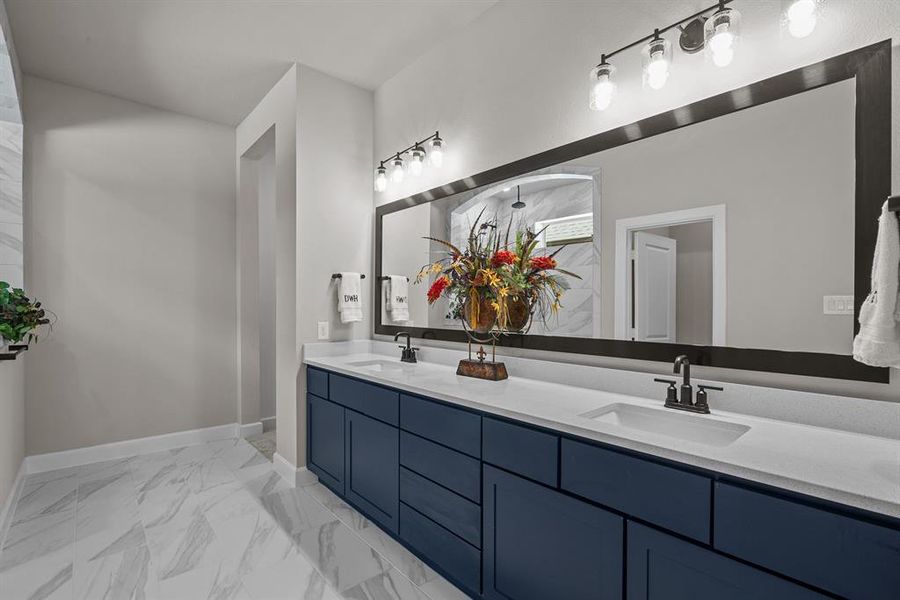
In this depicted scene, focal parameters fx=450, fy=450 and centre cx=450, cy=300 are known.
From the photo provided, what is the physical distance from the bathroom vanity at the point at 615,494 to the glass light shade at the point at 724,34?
1.18 meters

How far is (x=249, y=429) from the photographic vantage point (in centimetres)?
397

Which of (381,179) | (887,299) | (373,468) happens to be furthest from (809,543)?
(381,179)

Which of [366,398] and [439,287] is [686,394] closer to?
[439,287]

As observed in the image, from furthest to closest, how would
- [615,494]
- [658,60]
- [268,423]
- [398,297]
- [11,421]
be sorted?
1. [268,423]
2. [398,297]
3. [11,421]
4. [658,60]
5. [615,494]

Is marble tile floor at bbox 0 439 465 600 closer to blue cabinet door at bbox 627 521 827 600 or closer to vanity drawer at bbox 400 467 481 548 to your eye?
vanity drawer at bbox 400 467 481 548

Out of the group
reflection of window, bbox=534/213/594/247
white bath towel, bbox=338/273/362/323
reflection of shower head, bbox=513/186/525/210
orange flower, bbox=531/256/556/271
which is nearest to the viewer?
reflection of window, bbox=534/213/594/247

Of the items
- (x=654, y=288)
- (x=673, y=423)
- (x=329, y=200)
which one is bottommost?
(x=673, y=423)

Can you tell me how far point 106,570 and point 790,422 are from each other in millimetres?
2785

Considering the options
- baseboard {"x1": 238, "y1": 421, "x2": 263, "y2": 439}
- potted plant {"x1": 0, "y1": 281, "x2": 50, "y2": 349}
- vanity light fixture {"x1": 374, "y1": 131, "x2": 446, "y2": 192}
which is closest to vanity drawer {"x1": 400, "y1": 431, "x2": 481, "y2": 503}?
vanity light fixture {"x1": 374, "y1": 131, "x2": 446, "y2": 192}

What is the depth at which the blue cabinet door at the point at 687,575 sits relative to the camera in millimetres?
992

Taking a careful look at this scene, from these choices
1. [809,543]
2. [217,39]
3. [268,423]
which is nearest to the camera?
[809,543]

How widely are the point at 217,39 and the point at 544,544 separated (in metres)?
3.14

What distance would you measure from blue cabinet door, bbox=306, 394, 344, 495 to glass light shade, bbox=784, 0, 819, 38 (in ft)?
8.18

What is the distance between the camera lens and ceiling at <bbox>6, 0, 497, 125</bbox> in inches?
94.5
